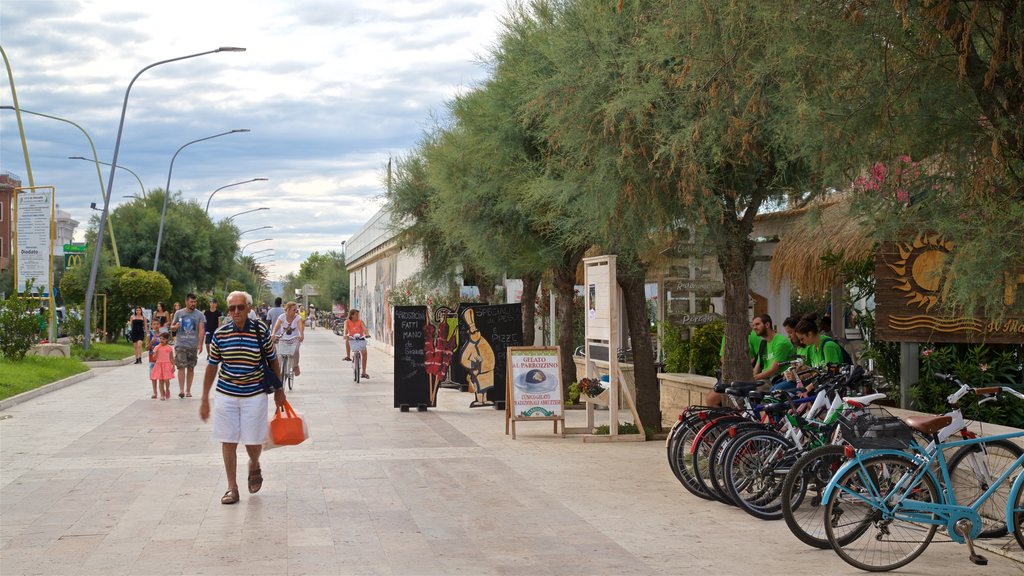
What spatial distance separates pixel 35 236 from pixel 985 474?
29045mm

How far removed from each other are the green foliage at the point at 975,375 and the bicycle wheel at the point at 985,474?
2095mm

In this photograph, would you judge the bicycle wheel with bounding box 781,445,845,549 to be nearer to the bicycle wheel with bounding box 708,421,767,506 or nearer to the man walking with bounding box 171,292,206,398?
the bicycle wheel with bounding box 708,421,767,506

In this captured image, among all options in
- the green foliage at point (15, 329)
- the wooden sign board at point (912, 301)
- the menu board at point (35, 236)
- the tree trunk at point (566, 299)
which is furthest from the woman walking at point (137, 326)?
the wooden sign board at point (912, 301)

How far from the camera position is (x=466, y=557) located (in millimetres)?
7258

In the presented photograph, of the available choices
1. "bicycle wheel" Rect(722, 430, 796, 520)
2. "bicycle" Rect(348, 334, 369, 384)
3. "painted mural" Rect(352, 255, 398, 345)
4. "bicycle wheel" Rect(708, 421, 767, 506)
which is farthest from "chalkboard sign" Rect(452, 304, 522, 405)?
"painted mural" Rect(352, 255, 398, 345)

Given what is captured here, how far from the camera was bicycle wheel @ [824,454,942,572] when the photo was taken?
691 centimetres

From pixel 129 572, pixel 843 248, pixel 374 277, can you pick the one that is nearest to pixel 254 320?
pixel 129 572

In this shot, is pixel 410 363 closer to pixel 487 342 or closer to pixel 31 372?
pixel 487 342

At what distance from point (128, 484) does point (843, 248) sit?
27.6 ft

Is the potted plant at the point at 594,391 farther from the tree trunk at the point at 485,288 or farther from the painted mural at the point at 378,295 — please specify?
the painted mural at the point at 378,295

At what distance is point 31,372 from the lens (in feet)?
77.6

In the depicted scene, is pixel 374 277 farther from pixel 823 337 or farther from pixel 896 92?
pixel 896 92

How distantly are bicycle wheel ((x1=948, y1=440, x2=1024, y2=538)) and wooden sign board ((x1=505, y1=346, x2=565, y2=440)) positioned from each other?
7.46 m

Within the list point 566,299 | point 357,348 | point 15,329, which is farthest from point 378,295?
point 566,299
